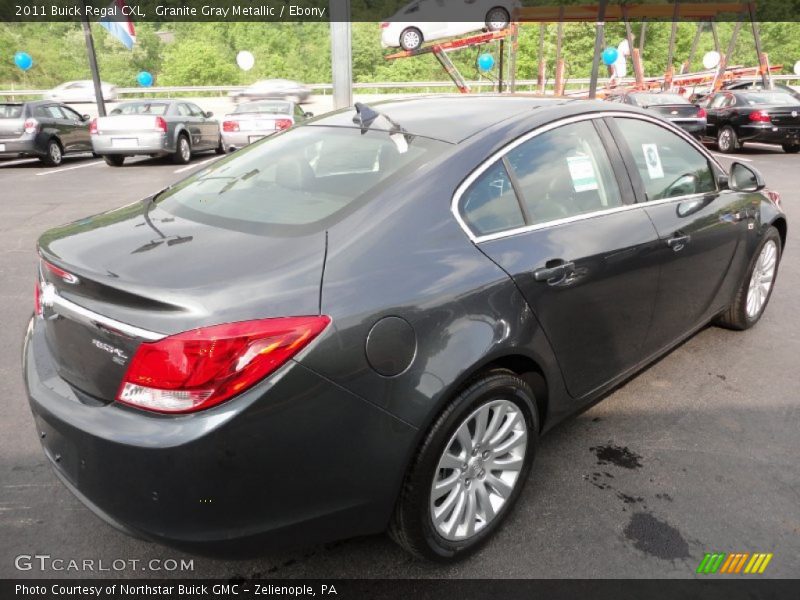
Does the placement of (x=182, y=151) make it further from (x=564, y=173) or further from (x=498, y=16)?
(x=564, y=173)

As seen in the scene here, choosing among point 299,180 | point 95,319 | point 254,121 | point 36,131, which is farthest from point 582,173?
point 36,131

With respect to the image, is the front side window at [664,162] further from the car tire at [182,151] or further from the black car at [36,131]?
the black car at [36,131]

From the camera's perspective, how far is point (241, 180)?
2.66 m

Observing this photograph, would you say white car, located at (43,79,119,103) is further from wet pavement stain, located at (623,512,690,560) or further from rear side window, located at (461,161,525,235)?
wet pavement stain, located at (623,512,690,560)

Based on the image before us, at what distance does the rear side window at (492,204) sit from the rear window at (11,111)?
13842 mm

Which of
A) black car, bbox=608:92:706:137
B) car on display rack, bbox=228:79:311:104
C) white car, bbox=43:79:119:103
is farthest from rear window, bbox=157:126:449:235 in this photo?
white car, bbox=43:79:119:103

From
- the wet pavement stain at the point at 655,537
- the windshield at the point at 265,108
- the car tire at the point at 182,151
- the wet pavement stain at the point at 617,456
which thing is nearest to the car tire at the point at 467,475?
the wet pavement stain at the point at 655,537

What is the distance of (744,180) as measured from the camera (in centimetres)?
379

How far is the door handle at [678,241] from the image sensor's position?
3.08 m

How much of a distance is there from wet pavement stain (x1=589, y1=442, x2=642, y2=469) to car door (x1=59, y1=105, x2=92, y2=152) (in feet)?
49.1

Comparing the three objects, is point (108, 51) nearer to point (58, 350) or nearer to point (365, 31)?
point (365, 31)

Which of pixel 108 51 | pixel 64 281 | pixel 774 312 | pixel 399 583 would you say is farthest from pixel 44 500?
pixel 108 51

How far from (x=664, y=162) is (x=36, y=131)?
1350 cm

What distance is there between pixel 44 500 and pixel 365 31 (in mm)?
46347
